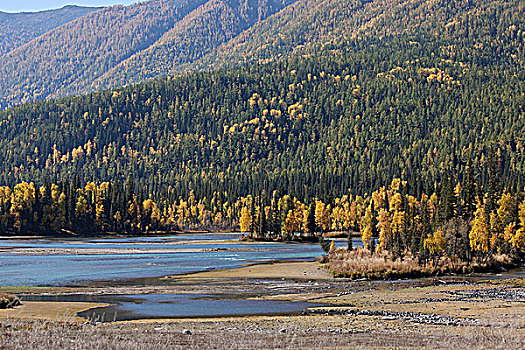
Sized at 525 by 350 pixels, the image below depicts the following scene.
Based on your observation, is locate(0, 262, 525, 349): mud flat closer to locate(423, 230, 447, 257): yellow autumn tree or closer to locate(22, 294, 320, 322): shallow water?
locate(22, 294, 320, 322): shallow water

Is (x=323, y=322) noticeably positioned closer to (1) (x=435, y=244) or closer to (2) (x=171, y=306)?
(2) (x=171, y=306)

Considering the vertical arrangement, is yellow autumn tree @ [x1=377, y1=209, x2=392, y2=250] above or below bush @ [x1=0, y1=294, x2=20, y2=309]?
above

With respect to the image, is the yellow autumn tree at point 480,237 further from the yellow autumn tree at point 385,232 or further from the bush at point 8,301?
the bush at point 8,301

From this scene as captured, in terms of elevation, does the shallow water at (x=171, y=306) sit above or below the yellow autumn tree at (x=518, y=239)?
below

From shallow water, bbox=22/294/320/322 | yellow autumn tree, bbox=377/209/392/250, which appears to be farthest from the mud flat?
yellow autumn tree, bbox=377/209/392/250

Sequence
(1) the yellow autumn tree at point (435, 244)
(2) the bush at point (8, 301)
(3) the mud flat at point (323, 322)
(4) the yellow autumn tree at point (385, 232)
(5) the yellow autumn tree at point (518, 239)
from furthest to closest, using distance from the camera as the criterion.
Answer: (4) the yellow autumn tree at point (385, 232) → (5) the yellow autumn tree at point (518, 239) → (1) the yellow autumn tree at point (435, 244) → (2) the bush at point (8, 301) → (3) the mud flat at point (323, 322)

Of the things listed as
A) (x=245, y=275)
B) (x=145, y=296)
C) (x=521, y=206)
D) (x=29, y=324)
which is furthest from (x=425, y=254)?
(x=29, y=324)

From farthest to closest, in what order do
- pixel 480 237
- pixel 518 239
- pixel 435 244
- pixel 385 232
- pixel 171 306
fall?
1. pixel 385 232
2. pixel 518 239
3. pixel 480 237
4. pixel 435 244
5. pixel 171 306

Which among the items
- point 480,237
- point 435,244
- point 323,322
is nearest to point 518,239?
point 480,237

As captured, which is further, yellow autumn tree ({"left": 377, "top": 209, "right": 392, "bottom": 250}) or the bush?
yellow autumn tree ({"left": 377, "top": 209, "right": 392, "bottom": 250})

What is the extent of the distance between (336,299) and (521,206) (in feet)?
218

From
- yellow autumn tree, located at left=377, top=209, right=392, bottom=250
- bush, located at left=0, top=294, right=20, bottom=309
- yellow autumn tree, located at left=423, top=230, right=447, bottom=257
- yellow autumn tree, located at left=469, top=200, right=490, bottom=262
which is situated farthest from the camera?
yellow autumn tree, located at left=377, top=209, right=392, bottom=250

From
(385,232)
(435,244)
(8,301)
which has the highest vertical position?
(385,232)

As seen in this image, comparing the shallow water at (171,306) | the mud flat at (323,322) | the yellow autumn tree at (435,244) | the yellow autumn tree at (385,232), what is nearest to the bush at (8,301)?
the mud flat at (323,322)
